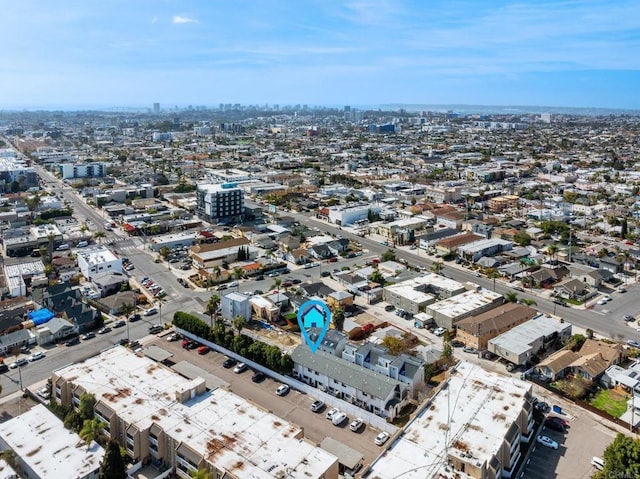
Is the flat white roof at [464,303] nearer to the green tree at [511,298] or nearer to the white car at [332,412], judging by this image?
the green tree at [511,298]

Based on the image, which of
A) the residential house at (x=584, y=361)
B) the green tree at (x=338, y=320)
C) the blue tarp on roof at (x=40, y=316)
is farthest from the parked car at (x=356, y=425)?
the blue tarp on roof at (x=40, y=316)

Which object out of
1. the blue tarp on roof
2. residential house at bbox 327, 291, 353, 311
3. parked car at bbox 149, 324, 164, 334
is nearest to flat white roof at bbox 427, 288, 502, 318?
residential house at bbox 327, 291, 353, 311

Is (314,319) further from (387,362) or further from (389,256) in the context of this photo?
(389,256)

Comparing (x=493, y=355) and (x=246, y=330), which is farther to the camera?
(x=246, y=330)

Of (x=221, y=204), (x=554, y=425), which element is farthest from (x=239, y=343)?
(x=221, y=204)

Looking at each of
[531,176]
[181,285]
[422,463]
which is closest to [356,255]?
→ [181,285]

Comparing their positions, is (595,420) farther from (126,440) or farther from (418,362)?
(126,440)
